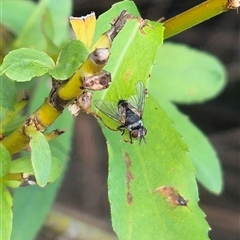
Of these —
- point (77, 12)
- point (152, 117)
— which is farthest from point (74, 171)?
point (152, 117)

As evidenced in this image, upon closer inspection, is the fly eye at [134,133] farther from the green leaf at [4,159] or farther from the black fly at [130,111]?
the green leaf at [4,159]

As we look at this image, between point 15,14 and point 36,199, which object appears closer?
point 36,199

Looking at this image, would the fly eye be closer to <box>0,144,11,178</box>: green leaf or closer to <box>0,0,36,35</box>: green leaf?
<box>0,144,11,178</box>: green leaf

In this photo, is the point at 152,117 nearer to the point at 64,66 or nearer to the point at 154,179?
the point at 154,179

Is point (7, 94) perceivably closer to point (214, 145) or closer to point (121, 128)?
point (121, 128)

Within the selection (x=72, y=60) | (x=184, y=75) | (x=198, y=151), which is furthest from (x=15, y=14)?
(x=72, y=60)
